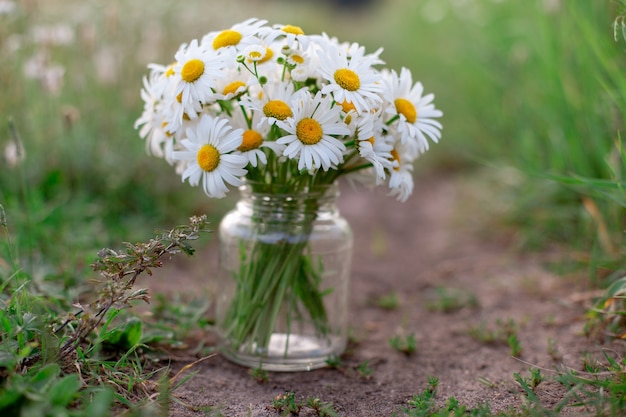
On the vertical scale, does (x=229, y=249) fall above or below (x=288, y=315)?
above

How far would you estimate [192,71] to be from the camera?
1330 mm

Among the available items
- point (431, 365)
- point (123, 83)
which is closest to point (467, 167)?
A: point (123, 83)

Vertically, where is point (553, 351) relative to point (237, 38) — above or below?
below

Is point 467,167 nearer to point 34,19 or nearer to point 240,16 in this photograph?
point 240,16

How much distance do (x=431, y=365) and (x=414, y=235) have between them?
4.92ft

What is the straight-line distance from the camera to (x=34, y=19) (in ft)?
8.04

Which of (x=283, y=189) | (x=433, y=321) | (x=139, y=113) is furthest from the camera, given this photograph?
(x=139, y=113)

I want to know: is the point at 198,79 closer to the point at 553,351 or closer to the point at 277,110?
the point at 277,110

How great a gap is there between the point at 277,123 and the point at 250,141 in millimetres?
107

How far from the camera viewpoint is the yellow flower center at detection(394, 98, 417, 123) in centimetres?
143

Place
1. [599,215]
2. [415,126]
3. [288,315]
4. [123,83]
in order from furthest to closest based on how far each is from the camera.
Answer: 1. [123,83]
2. [599,215]
3. [288,315]
4. [415,126]

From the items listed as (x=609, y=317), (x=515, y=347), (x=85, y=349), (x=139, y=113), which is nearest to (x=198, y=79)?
(x=85, y=349)

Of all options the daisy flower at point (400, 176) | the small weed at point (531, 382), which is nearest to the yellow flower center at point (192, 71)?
the daisy flower at point (400, 176)

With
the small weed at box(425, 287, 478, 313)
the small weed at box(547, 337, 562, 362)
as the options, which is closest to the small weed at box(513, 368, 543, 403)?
the small weed at box(547, 337, 562, 362)
